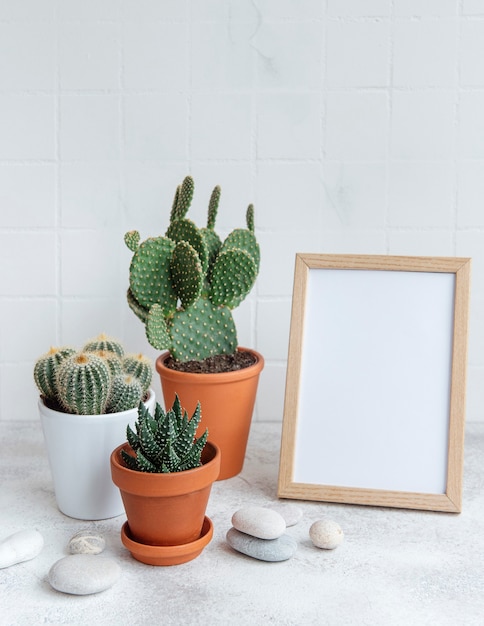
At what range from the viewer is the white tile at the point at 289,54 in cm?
142

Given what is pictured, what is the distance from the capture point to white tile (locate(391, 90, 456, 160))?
1435 mm

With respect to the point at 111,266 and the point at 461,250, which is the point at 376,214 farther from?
the point at 111,266

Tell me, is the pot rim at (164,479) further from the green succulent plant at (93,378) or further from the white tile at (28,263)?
the white tile at (28,263)

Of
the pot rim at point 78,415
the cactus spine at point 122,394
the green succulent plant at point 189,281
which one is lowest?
the pot rim at point 78,415

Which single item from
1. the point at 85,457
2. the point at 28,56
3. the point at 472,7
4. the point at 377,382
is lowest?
the point at 85,457

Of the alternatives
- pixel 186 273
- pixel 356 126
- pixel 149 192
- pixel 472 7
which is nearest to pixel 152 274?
pixel 186 273

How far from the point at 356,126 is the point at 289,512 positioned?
76 cm

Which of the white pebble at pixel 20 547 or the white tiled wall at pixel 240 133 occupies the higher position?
the white tiled wall at pixel 240 133

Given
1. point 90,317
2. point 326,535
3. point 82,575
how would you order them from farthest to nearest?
point 90,317 → point 326,535 → point 82,575

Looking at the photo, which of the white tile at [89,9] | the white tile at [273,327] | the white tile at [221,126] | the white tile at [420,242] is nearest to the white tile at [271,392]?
the white tile at [273,327]

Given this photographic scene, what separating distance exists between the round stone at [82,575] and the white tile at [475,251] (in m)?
0.91

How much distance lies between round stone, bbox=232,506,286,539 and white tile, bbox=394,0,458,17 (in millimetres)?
967

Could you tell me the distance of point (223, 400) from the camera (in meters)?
1.25

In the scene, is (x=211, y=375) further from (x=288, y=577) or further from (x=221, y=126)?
(x=221, y=126)
